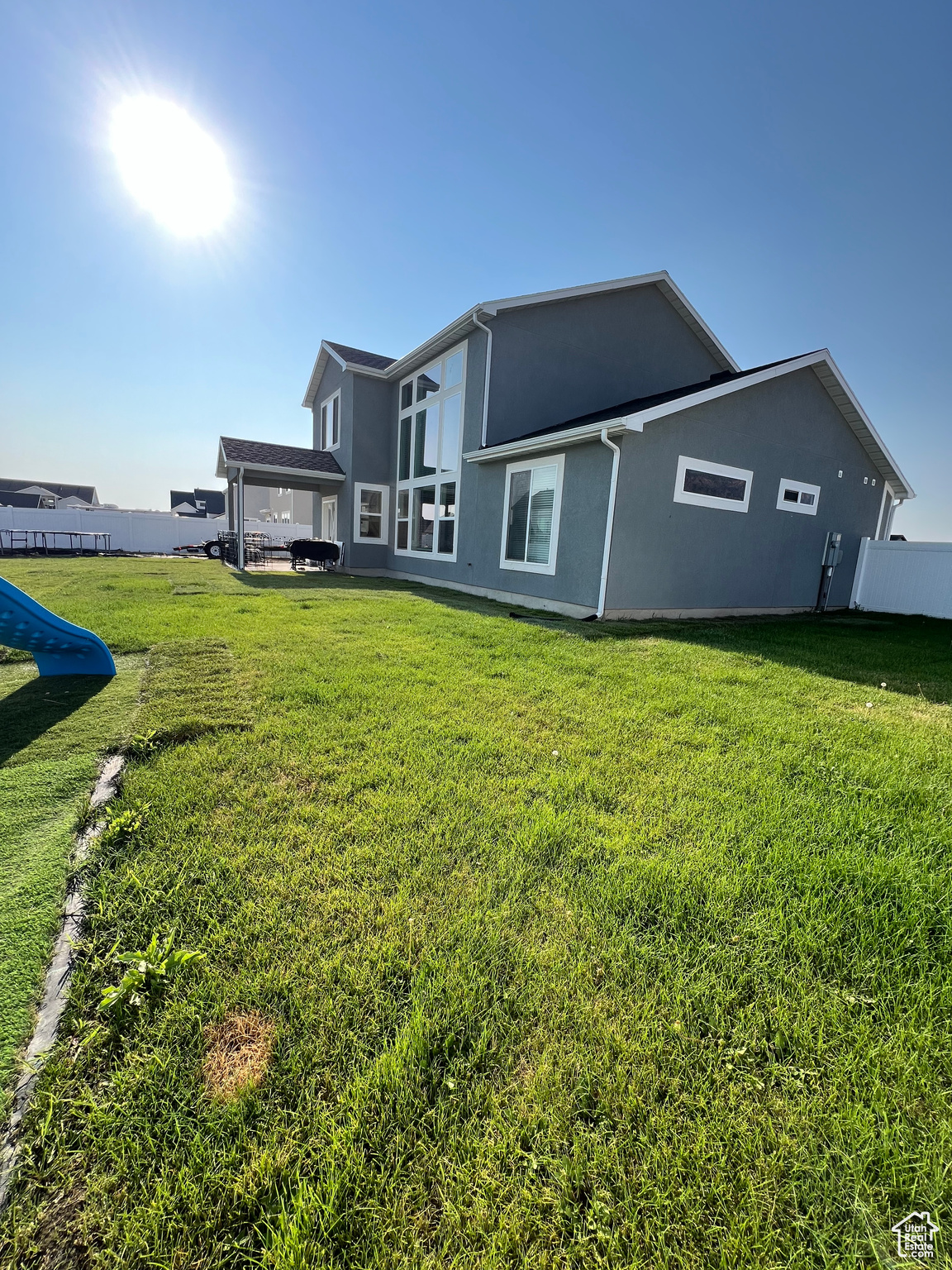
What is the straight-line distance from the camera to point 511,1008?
1.56 metres

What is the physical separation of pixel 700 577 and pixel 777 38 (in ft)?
32.9

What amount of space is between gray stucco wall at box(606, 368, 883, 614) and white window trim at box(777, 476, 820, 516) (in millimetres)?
114

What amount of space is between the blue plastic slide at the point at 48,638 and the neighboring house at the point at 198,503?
157 feet

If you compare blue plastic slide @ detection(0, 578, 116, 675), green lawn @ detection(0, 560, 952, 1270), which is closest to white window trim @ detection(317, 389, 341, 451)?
blue plastic slide @ detection(0, 578, 116, 675)

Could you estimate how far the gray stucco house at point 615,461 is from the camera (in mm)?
8820

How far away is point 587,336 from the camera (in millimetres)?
11992

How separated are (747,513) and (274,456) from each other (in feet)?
43.7

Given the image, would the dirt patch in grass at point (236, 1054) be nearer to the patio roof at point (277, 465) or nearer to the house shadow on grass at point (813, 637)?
the house shadow on grass at point (813, 637)

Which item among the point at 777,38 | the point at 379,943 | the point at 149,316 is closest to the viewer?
the point at 379,943

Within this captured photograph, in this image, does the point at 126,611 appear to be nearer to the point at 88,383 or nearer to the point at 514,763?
the point at 514,763

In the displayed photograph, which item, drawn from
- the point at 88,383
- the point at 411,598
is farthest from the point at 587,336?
the point at 88,383

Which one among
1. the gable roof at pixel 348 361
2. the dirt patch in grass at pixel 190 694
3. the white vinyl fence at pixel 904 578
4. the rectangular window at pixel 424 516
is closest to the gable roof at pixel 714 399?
the white vinyl fence at pixel 904 578

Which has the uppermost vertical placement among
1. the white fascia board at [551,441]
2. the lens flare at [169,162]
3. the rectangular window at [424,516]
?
the lens flare at [169,162]

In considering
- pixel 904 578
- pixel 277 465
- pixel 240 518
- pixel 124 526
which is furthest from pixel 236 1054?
pixel 124 526
